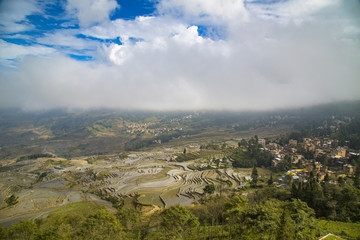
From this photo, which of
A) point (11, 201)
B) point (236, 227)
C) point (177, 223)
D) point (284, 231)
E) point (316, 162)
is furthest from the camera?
point (316, 162)

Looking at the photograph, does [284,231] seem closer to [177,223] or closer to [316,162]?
[177,223]

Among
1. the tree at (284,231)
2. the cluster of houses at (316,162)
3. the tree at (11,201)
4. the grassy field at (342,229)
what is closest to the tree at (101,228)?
Result: the tree at (284,231)

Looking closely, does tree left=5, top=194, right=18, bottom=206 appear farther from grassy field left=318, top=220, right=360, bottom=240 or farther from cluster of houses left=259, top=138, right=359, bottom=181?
cluster of houses left=259, top=138, right=359, bottom=181

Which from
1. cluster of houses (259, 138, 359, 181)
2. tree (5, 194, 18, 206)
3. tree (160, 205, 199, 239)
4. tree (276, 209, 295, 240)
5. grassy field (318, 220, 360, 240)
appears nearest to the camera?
tree (276, 209, 295, 240)

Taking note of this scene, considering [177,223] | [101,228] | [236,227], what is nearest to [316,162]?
[236,227]

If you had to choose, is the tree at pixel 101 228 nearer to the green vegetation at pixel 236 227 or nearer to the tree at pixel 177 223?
the green vegetation at pixel 236 227

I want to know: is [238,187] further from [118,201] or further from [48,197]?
[48,197]

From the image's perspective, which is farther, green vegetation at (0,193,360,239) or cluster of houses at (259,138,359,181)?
cluster of houses at (259,138,359,181)

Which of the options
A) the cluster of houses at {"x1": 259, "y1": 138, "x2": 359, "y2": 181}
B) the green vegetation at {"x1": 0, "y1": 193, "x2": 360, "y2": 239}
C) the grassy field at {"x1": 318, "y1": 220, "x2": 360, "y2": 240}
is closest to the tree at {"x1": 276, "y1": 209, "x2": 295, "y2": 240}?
the green vegetation at {"x1": 0, "y1": 193, "x2": 360, "y2": 239}
